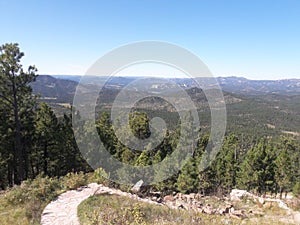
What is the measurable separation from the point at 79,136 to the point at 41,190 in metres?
10.9

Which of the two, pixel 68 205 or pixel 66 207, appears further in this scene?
pixel 68 205

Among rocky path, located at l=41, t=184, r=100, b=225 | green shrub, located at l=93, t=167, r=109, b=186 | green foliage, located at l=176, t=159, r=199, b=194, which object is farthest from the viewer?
green foliage, located at l=176, t=159, r=199, b=194

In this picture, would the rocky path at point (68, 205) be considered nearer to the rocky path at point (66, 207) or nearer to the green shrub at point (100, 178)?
the rocky path at point (66, 207)

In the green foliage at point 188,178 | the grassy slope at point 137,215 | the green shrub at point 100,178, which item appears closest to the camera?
the grassy slope at point 137,215

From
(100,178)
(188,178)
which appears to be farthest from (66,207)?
(188,178)

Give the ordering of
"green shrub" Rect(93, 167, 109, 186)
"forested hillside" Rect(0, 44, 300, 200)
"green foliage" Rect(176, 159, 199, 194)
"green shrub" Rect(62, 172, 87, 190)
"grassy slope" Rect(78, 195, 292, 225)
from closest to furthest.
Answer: "grassy slope" Rect(78, 195, 292, 225) → "green shrub" Rect(62, 172, 87, 190) → "green shrub" Rect(93, 167, 109, 186) → "forested hillside" Rect(0, 44, 300, 200) → "green foliage" Rect(176, 159, 199, 194)

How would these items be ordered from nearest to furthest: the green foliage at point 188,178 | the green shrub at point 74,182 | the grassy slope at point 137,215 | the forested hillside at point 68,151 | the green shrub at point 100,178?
1. the grassy slope at point 137,215
2. the green shrub at point 74,182
3. the green shrub at point 100,178
4. the forested hillside at point 68,151
5. the green foliage at point 188,178

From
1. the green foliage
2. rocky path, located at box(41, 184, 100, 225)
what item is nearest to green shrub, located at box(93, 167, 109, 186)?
rocky path, located at box(41, 184, 100, 225)

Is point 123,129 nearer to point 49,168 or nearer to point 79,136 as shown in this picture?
point 79,136

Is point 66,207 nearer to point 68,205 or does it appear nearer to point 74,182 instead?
point 68,205

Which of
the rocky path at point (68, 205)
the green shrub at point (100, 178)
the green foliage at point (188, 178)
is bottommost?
the green foliage at point (188, 178)

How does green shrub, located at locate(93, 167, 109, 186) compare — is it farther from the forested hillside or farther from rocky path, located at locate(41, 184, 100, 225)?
the forested hillside

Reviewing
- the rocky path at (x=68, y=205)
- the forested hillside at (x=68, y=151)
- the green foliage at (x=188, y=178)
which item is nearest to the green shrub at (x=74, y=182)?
the rocky path at (x=68, y=205)

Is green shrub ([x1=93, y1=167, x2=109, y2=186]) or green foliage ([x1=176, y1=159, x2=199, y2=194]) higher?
green shrub ([x1=93, y1=167, x2=109, y2=186])
